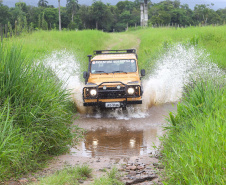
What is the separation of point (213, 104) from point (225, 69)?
311 inches

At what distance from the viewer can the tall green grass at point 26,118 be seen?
5.12 m

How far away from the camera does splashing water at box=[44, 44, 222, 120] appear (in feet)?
34.3

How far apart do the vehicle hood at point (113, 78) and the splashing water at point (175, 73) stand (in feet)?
3.30

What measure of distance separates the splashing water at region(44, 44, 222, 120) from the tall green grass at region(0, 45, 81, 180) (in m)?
3.35

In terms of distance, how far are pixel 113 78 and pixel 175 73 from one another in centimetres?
427

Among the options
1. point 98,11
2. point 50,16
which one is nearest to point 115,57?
point 50,16

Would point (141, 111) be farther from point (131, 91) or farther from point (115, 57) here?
point (115, 57)

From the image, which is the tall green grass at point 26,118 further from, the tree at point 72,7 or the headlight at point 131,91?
the tree at point 72,7

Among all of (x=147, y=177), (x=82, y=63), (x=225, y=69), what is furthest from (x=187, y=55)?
A: (x=147, y=177)

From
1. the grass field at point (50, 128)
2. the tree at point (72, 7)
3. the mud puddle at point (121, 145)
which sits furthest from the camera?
the tree at point (72, 7)

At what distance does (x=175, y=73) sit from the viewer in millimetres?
13664

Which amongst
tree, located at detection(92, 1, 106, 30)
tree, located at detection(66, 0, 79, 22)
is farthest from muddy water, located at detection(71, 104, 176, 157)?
tree, located at detection(66, 0, 79, 22)

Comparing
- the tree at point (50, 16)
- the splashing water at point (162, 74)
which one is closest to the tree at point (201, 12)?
the tree at point (50, 16)

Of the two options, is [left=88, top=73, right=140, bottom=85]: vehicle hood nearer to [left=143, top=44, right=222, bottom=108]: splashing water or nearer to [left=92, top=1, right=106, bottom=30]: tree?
[left=143, top=44, right=222, bottom=108]: splashing water
